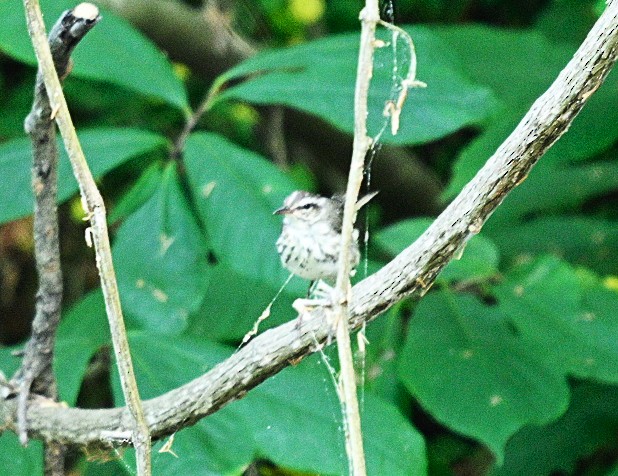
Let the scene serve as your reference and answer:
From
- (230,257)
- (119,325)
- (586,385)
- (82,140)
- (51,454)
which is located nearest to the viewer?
(119,325)

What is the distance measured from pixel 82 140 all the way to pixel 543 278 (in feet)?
3.34

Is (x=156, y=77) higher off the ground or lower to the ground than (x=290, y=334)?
higher

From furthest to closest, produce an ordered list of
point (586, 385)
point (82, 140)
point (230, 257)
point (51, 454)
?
point (586, 385)
point (82, 140)
point (230, 257)
point (51, 454)

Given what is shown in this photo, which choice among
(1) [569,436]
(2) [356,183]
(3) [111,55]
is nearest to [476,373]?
(1) [569,436]

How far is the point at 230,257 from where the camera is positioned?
5.55ft

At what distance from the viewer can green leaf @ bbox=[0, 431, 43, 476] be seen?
1.50 meters

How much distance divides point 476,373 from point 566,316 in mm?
243

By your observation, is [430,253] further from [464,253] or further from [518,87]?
[518,87]

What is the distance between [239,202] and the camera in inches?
68.7

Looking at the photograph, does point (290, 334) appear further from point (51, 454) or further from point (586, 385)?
point (586, 385)

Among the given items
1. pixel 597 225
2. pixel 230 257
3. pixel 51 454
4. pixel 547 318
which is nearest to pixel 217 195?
pixel 230 257

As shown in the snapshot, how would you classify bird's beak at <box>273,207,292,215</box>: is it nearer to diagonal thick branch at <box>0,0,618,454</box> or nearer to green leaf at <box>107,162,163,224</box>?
green leaf at <box>107,162,163,224</box>

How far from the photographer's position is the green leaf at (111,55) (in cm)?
182

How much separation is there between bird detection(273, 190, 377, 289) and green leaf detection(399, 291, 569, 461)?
0.87ft
